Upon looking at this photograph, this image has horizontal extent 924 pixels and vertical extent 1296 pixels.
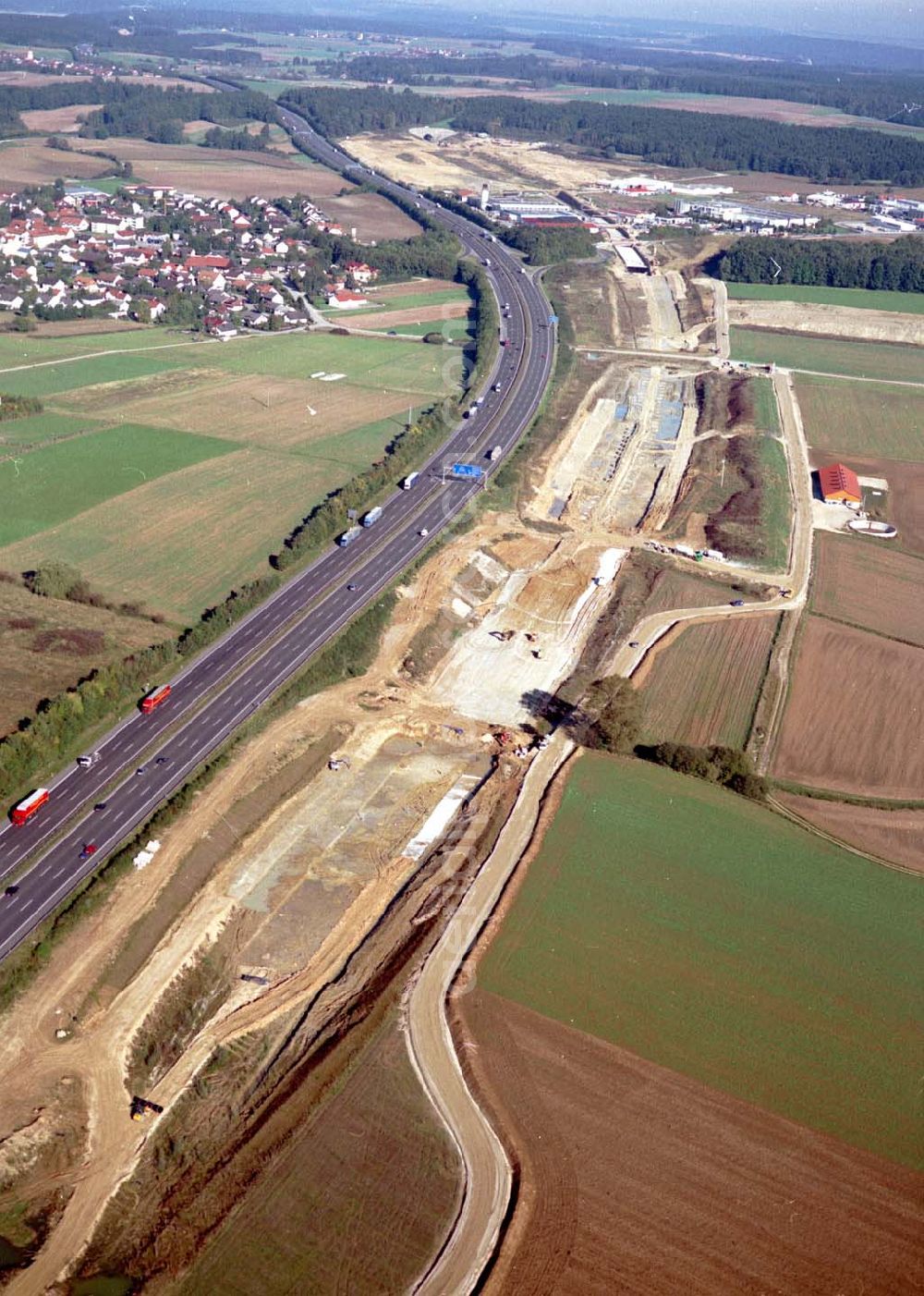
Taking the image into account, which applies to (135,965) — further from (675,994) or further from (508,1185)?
(675,994)

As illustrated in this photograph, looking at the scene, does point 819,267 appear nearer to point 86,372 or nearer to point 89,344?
point 89,344

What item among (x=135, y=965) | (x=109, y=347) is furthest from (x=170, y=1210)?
(x=109, y=347)

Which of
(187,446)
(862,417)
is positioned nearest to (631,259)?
(862,417)

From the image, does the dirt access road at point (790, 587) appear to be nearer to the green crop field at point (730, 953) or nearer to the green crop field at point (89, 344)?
the green crop field at point (730, 953)

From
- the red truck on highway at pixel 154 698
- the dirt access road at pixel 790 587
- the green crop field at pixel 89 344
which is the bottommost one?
the red truck on highway at pixel 154 698

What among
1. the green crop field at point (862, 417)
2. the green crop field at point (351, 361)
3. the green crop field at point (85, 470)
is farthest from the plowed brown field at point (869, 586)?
the green crop field at point (85, 470)
